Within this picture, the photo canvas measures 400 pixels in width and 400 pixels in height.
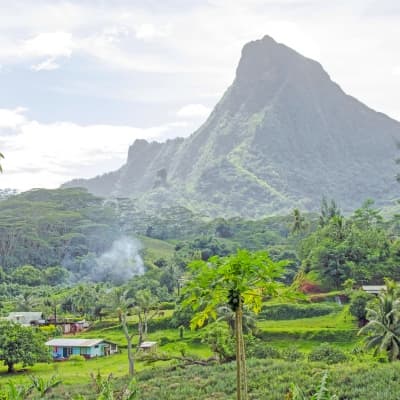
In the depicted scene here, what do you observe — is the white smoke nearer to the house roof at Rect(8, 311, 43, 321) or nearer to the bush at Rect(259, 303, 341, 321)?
the house roof at Rect(8, 311, 43, 321)

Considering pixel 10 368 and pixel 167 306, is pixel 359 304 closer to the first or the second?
pixel 167 306

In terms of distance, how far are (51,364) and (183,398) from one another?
30.5 m

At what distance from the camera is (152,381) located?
45.0 m

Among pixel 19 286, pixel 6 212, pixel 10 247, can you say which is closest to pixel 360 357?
pixel 19 286

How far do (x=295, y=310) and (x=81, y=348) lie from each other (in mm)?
25838

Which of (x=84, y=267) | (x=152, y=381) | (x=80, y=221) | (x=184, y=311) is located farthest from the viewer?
(x=80, y=221)

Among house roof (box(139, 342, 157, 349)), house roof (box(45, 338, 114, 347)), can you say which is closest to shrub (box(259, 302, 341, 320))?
house roof (box(139, 342, 157, 349))

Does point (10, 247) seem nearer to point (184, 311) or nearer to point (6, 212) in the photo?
point (6, 212)

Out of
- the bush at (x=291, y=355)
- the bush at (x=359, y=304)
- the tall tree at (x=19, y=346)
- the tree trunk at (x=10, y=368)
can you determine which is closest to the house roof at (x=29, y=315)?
the tall tree at (x=19, y=346)

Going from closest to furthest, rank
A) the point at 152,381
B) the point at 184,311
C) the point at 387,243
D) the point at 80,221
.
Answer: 1. the point at 152,381
2. the point at 184,311
3. the point at 387,243
4. the point at 80,221

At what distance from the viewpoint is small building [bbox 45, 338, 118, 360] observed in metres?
68.8

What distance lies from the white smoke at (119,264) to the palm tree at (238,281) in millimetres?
107045

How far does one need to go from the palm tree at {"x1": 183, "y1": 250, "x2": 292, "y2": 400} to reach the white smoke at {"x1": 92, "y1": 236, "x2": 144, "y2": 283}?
351 feet

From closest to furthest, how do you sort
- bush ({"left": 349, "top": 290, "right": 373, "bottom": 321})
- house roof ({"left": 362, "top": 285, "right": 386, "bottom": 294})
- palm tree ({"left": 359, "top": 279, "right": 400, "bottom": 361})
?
1. palm tree ({"left": 359, "top": 279, "right": 400, "bottom": 361})
2. bush ({"left": 349, "top": 290, "right": 373, "bottom": 321})
3. house roof ({"left": 362, "top": 285, "right": 386, "bottom": 294})
